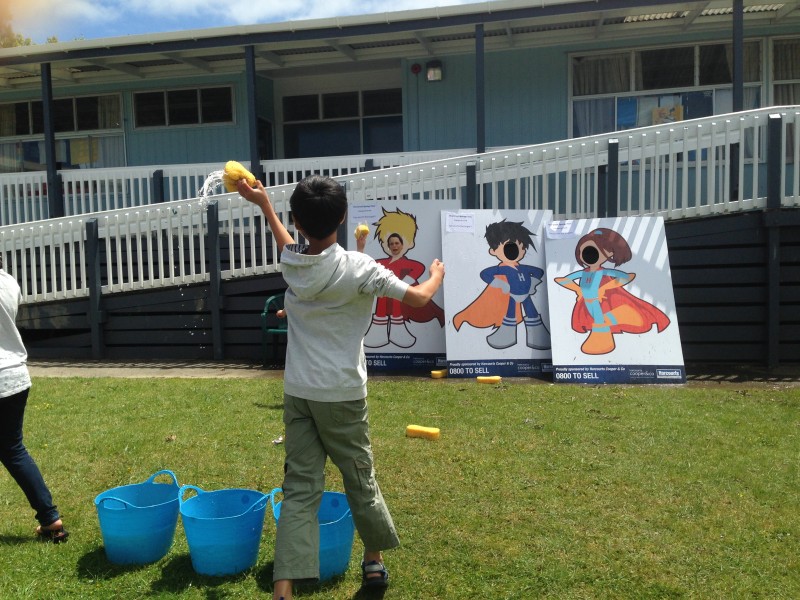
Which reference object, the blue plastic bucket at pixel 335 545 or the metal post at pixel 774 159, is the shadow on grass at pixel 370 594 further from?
the metal post at pixel 774 159

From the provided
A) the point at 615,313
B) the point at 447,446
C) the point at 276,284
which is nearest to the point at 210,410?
the point at 447,446

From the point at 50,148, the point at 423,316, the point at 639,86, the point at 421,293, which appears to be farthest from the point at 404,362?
the point at 50,148

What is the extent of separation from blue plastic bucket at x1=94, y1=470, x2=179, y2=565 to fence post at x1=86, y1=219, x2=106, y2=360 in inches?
273

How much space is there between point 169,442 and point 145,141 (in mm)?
11176

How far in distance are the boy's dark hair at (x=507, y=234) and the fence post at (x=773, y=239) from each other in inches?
102

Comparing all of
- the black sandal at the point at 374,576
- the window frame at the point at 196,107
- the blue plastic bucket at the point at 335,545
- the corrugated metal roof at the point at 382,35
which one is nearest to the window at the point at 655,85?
the corrugated metal roof at the point at 382,35

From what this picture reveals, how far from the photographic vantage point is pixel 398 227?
8.46m

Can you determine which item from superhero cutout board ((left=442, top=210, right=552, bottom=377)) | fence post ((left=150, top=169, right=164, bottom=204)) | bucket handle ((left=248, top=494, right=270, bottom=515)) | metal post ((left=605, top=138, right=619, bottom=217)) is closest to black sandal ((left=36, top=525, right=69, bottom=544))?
bucket handle ((left=248, top=494, right=270, bottom=515))

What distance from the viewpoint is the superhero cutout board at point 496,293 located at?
7840 mm

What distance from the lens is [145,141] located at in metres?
15.2

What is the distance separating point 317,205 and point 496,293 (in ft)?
17.4

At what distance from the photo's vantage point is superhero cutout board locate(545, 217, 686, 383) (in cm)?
742

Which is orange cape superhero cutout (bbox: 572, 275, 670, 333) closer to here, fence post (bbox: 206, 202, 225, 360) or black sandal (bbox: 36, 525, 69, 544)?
fence post (bbox: 206, 202, 225, 360)

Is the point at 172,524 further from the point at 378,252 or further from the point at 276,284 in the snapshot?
the point at 276,284
